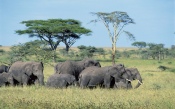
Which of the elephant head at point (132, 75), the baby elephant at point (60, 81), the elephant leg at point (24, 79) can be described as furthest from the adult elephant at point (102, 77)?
the elephant leg at point (24, 79)

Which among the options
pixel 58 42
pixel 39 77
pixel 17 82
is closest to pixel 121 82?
pixel 39 77

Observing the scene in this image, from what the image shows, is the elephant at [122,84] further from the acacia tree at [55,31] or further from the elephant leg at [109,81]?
the acacia tree at [55,31]

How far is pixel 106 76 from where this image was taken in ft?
59.7

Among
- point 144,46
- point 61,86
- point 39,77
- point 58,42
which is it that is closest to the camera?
point 61,86

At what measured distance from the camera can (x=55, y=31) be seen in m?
53.1

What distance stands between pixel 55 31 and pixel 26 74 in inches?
1309

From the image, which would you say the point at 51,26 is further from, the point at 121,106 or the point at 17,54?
the point at 121,106

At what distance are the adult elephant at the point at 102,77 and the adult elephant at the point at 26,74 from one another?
6.69ft

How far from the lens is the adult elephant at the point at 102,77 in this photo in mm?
18094

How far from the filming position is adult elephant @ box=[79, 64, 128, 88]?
59.4 feet

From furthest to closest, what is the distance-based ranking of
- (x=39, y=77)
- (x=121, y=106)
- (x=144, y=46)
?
(x=144, y=46), (x=39, y=77), (x=121, y=106)

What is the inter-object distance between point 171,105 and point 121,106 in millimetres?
Result: 1310

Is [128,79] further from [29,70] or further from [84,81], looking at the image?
[29,70]

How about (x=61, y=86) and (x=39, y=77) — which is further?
(x=39, y=77)
